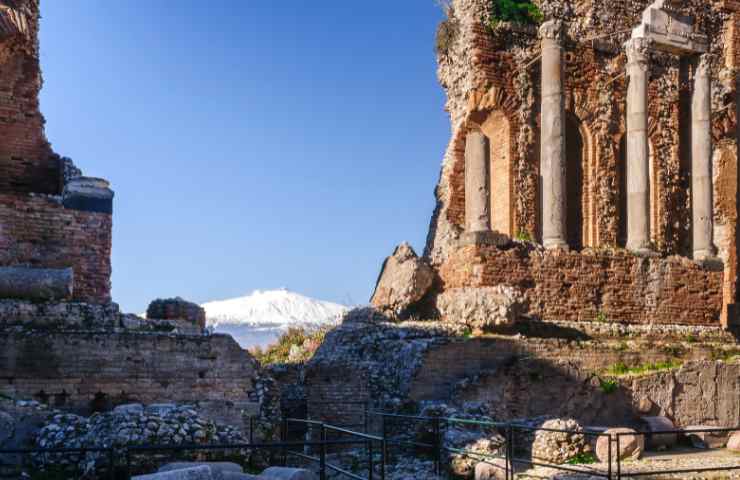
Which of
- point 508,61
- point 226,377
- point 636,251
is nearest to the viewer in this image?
point 226,377

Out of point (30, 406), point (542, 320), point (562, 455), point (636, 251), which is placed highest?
point (636, 251)

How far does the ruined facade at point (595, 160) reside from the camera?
18.6 m

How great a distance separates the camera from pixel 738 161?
2417 cm

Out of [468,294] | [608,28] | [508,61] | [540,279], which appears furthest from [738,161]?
[468,294]

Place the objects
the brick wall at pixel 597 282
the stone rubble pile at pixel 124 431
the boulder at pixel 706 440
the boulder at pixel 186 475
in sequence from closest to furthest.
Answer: the boulder at pixel 186 475, the stone rubble pile at pixel 124 431, the boulder at pixel 706 440, the brick wall at pixel 597 282

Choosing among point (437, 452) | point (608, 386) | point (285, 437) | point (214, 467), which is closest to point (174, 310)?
point (285, 437)

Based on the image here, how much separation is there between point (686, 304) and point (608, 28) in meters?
7.43

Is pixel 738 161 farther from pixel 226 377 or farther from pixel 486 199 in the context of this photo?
pixel 226 377

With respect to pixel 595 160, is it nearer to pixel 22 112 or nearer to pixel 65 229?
pixel 22 112

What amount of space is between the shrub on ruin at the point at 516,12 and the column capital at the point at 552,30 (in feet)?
4.09

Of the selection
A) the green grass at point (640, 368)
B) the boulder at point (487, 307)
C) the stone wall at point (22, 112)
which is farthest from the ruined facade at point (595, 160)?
the stone wall at point (22, 112)

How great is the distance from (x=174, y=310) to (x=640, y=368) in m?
8.58

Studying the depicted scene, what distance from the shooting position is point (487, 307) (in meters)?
15.7

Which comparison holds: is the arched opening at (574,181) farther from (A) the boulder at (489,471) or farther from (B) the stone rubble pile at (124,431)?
(B) the stone rubble pile at (124,431)
